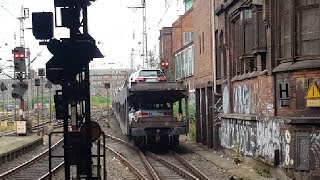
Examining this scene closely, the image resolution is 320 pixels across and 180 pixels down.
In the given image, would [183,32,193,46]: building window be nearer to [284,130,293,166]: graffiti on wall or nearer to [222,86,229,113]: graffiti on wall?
[222,86,229,113]: graffiti on wall

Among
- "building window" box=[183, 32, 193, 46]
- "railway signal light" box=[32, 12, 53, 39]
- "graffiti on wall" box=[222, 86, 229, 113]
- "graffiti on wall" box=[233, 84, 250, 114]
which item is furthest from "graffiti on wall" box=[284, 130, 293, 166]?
"building window" box=[183, 32, 193, 46]

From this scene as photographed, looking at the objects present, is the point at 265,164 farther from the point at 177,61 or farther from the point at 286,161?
the point at 177,61

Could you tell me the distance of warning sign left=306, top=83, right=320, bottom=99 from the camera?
1331 centimetres

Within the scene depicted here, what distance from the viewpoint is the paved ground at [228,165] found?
16312 mm

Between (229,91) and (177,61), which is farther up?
(177,61)

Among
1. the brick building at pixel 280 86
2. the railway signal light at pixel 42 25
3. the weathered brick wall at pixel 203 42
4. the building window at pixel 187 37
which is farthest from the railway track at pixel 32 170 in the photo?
the building window at pixel 187 37

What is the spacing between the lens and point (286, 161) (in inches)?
565

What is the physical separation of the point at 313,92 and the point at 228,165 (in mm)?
6380

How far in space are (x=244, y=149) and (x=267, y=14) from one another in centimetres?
558

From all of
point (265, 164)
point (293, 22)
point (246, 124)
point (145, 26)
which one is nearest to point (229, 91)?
point (246, 124)

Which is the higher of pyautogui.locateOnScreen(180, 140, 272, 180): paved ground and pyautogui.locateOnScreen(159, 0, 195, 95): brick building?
pyautogui.locateOnScreen(159, 0, 195, 95): brick building

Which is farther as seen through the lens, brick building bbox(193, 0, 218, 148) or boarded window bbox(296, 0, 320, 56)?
brick building bbox(193, 0, 218, 148)

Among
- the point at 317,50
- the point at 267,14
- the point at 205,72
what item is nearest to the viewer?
the point at 317,50

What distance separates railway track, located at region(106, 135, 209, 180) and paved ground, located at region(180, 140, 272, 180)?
1.14m
